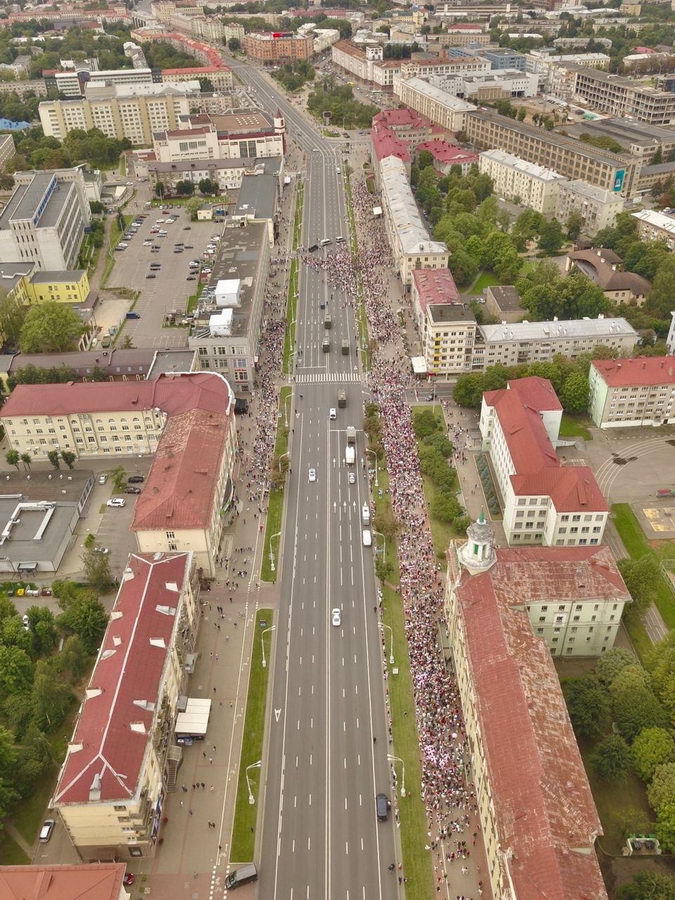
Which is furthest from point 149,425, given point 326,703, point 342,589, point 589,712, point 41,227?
point 41,227

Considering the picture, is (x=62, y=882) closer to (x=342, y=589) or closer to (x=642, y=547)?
(x=342, y=589)

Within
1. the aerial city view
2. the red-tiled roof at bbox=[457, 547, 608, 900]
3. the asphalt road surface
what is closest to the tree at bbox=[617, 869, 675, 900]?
the aerial city view

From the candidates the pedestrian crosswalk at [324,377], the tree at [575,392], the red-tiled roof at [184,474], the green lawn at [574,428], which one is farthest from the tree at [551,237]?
the red-tiled roof at [184,474]

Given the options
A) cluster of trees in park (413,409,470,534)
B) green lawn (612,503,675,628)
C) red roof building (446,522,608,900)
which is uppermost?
red roof building (446,522,608,900)

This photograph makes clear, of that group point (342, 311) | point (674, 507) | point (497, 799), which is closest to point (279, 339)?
point (342, 311)

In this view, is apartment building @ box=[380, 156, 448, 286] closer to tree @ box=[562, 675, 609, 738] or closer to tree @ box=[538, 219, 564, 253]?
tree @ box=[538, 219, 564, 253]
